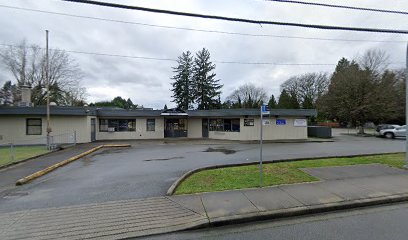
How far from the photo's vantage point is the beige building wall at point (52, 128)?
19.8 m

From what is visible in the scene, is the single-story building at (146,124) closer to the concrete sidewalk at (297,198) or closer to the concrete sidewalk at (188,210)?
the concrete sidewalk at (297,198)

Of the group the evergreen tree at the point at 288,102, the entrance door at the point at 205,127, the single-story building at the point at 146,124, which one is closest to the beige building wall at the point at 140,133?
the single-story building at the point at 146,124

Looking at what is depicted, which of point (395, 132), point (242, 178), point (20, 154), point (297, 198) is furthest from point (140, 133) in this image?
point (395, 132)

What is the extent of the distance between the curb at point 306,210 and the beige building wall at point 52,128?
20648 mm

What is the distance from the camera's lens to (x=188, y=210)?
15.8 ft

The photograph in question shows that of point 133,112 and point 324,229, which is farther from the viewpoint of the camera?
point 133,112

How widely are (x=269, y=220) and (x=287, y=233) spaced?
0.57 meters

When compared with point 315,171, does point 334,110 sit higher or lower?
higher

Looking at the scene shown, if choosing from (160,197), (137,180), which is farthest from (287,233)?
(137,180)

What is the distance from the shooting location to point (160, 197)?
5688 mm

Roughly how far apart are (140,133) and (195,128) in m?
6.51

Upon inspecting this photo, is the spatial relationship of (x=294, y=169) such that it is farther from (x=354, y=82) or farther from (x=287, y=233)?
(x=354, y=82)

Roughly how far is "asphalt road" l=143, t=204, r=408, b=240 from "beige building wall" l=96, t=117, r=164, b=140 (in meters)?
22.3

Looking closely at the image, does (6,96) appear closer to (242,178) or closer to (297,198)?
(242,178)
